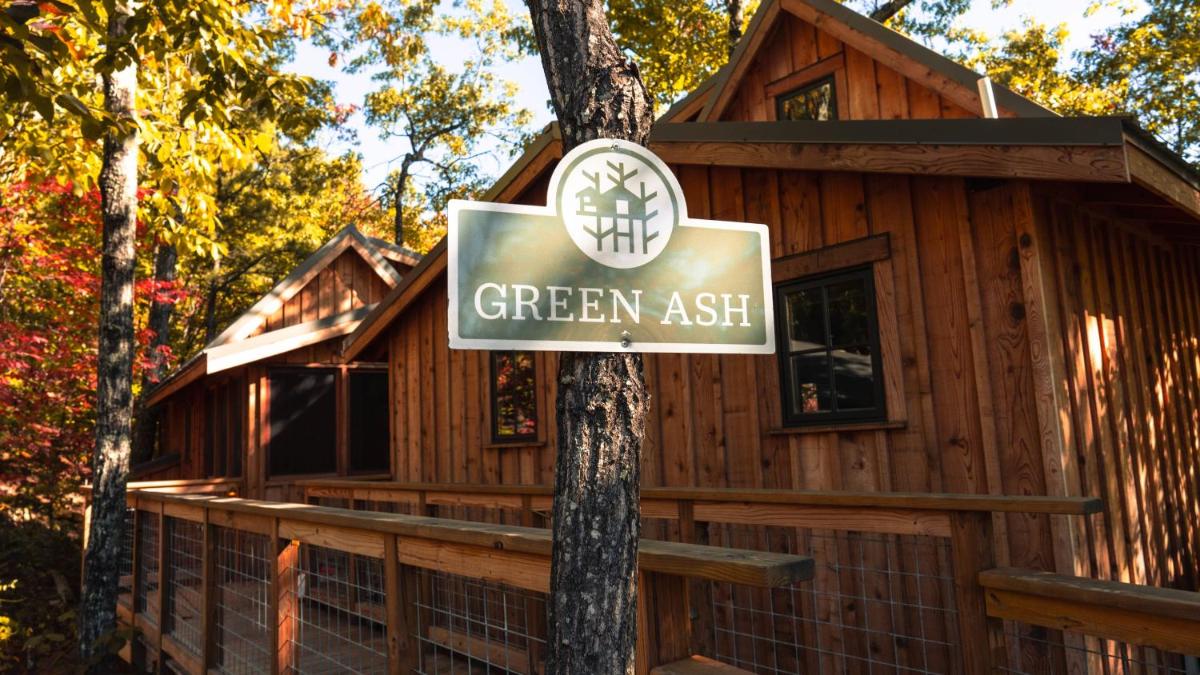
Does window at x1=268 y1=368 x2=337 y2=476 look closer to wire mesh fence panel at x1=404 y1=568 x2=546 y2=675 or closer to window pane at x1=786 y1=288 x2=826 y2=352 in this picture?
wire mesh fence panel at x1=404 y1=568 x2=546 y2=675

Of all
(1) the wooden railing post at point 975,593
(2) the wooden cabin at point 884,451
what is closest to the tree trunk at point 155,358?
(2) the wooden cabin at point 884,451

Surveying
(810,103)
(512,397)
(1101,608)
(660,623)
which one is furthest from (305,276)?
(1101,608)

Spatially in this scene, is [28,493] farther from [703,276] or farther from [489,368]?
[703,276]

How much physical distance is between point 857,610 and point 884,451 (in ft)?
3.42

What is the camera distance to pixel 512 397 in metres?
9.16

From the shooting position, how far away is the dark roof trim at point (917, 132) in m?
4.35

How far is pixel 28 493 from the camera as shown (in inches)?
539

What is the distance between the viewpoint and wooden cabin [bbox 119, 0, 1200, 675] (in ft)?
11.5

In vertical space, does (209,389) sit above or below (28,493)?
above

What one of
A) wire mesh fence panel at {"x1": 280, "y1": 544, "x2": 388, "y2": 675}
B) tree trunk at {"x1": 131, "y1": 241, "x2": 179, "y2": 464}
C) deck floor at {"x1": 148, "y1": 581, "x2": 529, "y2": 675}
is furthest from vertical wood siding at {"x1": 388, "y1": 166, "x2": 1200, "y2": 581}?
tree trunk at {"x1": 131, "y1": 241, "x2": 179, "y2": 464}

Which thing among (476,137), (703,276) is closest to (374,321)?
(703,276)

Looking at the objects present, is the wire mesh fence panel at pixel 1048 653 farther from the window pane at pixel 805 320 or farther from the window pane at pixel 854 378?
the window pane at pixel 805 320

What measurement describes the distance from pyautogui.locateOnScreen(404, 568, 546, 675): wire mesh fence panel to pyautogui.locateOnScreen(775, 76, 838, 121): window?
6.19 m

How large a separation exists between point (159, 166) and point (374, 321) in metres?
2.85
